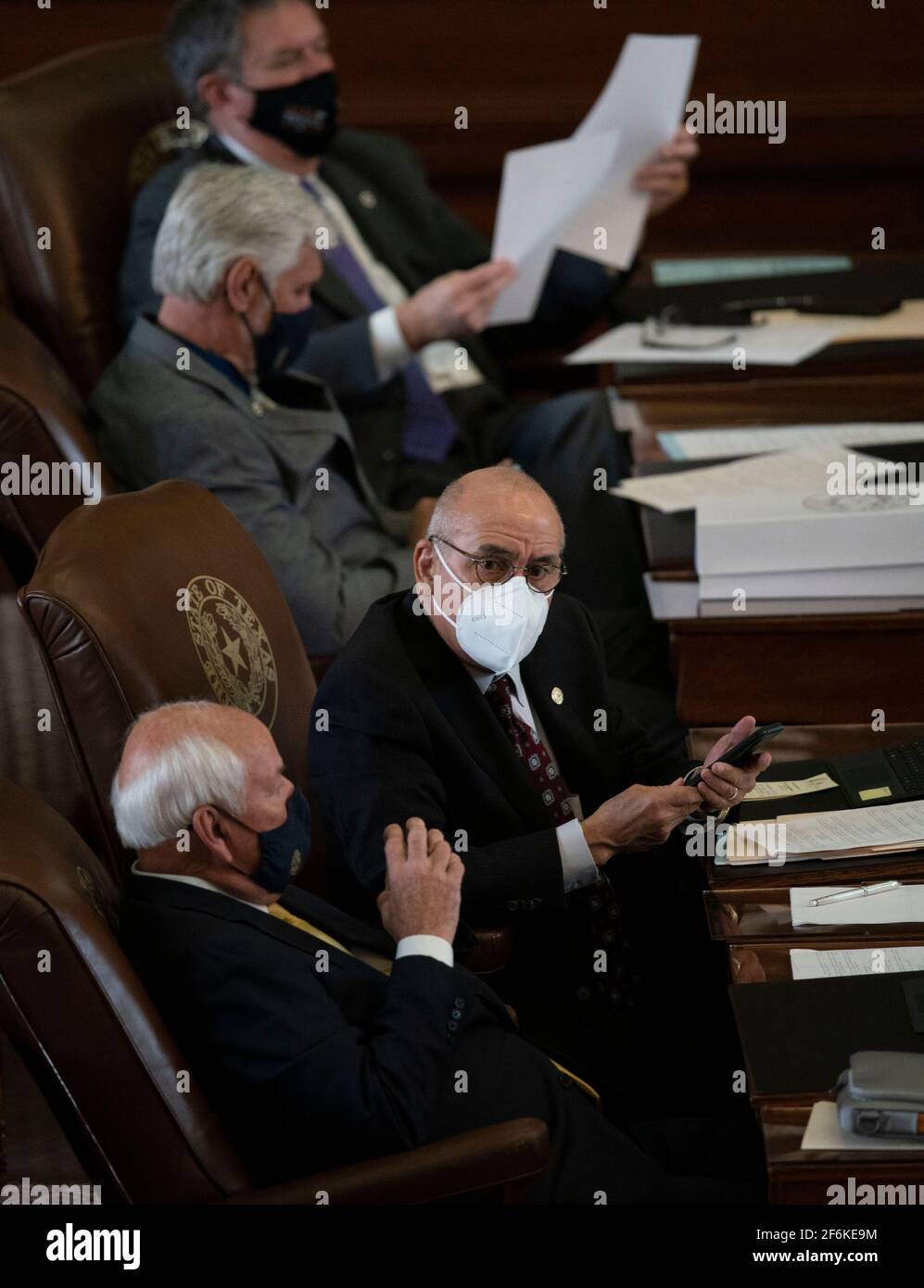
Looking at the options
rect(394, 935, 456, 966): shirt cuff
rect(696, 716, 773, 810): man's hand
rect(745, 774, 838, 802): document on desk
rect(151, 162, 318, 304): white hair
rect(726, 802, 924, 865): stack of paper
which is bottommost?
rect(394, 935, 456, 966): shirt cuff

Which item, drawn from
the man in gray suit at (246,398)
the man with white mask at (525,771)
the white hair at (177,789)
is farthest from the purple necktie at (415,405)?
the white hair at (177,789)

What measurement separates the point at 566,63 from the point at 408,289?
3.70 ft

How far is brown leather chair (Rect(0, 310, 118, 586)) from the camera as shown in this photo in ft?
7.91

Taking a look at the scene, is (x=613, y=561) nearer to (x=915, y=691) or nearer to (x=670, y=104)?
(x=915, y=691)

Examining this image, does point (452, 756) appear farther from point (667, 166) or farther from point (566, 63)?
point (566, 63)

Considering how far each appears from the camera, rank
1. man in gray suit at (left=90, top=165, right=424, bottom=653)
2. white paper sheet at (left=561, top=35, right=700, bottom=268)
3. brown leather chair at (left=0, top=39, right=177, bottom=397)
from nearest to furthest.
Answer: man in gray suit at (left=90, top=165, right=424, bottom=653)
brown leather chair at (left=0, top=39, right=177, bottom=397)
white paper sheet at (left=561, top=35, right=700, bottom=268)

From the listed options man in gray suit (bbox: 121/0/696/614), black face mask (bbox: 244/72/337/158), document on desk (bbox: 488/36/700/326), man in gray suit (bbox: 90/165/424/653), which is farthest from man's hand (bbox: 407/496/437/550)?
black face mask (bbox: 244/72/337/158)

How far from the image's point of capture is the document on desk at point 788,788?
1930 millimetres

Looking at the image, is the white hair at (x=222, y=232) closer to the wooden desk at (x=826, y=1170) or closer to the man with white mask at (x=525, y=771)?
the man with white mask at (x=525, y=771)

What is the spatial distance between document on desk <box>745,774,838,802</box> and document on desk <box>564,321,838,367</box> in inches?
53.9

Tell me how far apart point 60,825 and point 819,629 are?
1.10 meters

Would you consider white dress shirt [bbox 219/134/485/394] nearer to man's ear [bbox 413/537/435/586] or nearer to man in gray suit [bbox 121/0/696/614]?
man in gray suit [bbox 121/0/696/614]

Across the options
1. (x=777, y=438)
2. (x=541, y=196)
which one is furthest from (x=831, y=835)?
(x=541, y=196)

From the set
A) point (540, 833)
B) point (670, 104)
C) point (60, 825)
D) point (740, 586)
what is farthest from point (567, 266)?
point (60, 825)
